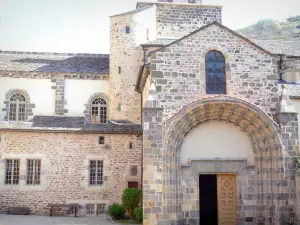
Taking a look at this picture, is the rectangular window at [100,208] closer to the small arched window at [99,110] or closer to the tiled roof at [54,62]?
the small arched window at [99,110]

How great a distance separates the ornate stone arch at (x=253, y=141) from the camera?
15672 mm

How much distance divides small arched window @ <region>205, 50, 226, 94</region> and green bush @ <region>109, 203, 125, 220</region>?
7168 millimetres

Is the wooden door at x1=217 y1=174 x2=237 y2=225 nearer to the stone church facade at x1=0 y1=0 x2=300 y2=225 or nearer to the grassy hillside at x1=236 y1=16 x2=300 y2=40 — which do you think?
the stone church facade at x1=0 y1=0 x2=300 y2=225

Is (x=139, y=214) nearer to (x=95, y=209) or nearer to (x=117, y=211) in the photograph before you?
(x=117, y=211)

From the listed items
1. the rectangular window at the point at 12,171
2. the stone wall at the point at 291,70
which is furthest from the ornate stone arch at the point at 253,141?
the rectangular window at the point at 12,171

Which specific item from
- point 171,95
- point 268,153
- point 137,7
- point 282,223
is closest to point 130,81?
point 137,7

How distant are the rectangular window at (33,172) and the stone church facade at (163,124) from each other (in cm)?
5

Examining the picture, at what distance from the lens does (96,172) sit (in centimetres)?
2170

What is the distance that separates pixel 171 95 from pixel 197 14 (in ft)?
36.4

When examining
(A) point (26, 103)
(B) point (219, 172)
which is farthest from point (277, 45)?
(A) point (26, 103)

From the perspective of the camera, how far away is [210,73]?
16.6 metres

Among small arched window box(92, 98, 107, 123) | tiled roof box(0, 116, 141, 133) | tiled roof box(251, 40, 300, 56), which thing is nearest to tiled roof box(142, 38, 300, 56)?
tiled roof box(251, 40, 300, 56)

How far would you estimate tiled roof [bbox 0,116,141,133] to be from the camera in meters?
21.4

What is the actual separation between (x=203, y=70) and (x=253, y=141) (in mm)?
3520
